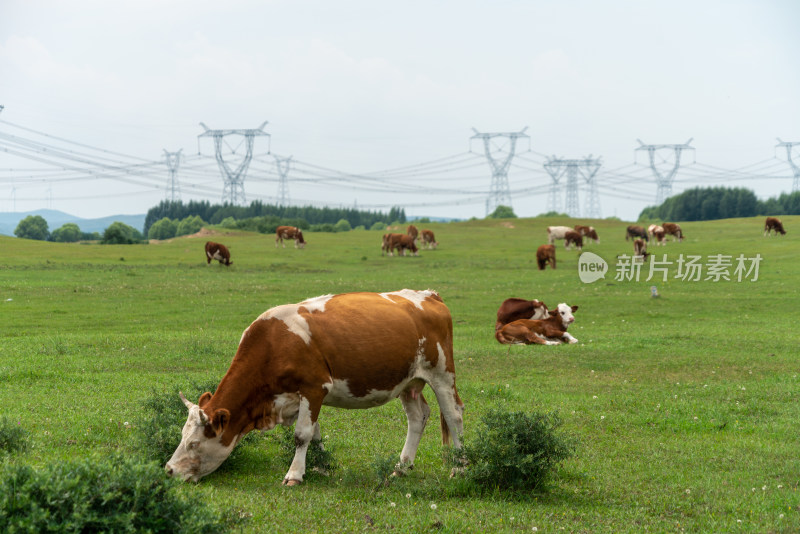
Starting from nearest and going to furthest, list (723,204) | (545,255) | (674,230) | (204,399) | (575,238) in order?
(204,399), (545,255), (575,238), (674,230), (723,204)

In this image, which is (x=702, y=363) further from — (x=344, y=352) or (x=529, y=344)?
(x=344, y=352)

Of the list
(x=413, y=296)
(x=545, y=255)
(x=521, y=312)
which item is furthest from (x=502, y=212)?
(x=413, y=296)

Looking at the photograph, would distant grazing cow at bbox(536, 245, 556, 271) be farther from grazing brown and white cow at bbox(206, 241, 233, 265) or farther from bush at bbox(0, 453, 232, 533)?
bush at bbox(0, 453, 232, 533)

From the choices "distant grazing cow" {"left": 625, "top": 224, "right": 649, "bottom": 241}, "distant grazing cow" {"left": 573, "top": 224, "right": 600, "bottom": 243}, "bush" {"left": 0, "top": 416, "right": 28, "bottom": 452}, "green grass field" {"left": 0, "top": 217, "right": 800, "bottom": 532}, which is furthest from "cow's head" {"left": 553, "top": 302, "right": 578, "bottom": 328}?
"distant grazing cow" {"left": 625, "top": 224, "right": 649, "bottom": 241}

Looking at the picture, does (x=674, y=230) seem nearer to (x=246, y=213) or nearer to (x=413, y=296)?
(x=413, y=296)

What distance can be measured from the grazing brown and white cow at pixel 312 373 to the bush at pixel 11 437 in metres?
2.26

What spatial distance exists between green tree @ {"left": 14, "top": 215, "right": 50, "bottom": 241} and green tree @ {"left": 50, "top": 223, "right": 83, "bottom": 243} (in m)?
2.02

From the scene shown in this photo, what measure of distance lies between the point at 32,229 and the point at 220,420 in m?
147

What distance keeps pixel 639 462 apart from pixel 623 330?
14.7 m

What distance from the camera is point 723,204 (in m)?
135

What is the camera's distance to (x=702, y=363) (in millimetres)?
17969

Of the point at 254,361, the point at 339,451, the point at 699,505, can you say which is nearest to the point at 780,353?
the point at 699,505

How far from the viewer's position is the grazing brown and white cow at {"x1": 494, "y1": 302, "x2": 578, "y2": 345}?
21453mm

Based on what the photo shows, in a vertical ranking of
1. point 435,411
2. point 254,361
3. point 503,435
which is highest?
point 254,361
